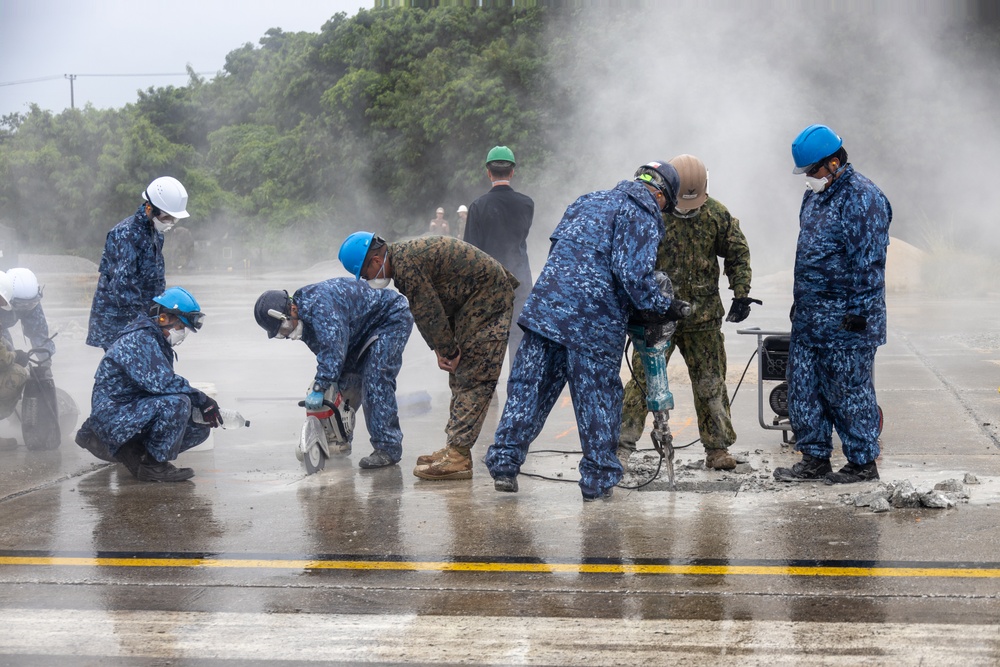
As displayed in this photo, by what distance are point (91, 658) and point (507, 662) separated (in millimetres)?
1307

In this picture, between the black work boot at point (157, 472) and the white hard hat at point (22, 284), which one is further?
the white hard hat at point (22, 284)

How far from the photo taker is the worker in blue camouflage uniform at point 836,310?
5.73 metres

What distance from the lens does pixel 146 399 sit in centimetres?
646

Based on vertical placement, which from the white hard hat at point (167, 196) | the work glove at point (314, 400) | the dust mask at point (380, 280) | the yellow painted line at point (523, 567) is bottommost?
the yellow painted line at point (523, 567)

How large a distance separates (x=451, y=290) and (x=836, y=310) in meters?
1.92

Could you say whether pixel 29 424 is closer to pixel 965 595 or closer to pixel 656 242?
pixel 656 242

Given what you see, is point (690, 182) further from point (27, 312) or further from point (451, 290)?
point (27, 312)

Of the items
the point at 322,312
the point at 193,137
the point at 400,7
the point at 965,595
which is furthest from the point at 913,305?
the point at 193,137

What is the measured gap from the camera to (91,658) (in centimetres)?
381

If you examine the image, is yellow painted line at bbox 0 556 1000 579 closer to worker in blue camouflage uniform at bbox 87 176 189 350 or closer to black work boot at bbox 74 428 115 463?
black work boot at bbox 74 428 115 463

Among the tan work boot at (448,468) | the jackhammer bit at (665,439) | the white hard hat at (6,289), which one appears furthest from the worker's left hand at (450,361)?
the white hard hat at (6,289)

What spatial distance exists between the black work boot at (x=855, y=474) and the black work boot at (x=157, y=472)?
3.32m

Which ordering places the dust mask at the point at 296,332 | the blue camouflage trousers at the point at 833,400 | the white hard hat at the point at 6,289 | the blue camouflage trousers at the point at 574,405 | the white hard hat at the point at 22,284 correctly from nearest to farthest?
1. the blue camouflage trousers at the point at 574,405
2. the blue camouflage trousers at the point at 833,400
3. the dust mask at the point at 296,332
4. the white hard hat at the point at 6,289
5. the white hard hat at the point at 22,284

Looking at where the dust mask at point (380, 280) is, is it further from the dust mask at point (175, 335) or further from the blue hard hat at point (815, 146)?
the blue hard hat at point (815, 146)
